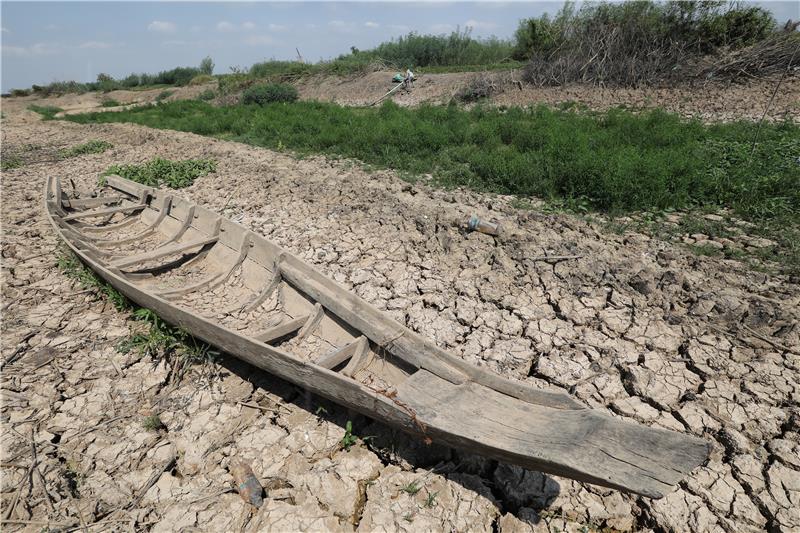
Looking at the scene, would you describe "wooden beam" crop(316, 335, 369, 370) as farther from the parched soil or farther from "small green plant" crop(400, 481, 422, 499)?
the parched soil

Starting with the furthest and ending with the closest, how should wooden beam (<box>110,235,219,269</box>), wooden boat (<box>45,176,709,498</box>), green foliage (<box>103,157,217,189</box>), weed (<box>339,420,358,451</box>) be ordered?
1. green foliage (<box>103,157,217,189</box>)
2. wooden beam (<box>110,235,219,269</box>)
3. weed (<box>339,420,358,451</box>)
4. wooden boat (<box>45,176,709,498</box>)

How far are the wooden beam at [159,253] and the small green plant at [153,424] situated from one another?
2095 mm

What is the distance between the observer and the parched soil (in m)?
9.09

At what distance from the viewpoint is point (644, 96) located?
10750 mm

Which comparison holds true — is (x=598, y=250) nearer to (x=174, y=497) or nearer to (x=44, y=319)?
(x=174, y=497)

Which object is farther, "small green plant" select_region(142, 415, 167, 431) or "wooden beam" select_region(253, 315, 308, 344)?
"wooden beam" select_region(253, 315, 308, 344)

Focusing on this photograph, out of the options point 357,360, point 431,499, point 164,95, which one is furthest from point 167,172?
point 164,95

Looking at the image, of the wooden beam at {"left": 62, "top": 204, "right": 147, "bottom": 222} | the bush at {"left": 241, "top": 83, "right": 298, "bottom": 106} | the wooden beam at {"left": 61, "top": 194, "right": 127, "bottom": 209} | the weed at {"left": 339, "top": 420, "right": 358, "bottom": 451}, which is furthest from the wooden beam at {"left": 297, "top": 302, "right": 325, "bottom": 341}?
the bush at {"left": 241, "top": 83, "right": 298, "bottom": 106}

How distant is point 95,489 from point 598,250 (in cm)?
487

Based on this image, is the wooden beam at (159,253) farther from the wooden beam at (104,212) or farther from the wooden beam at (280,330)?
the wooden beam at (280,330)

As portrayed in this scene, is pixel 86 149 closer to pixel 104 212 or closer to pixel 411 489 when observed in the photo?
pixel 104 212

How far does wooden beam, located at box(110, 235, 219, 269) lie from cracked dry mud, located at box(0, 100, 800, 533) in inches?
18.2

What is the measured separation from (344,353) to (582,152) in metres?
5.49

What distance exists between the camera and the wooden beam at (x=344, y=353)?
3.00 metres
